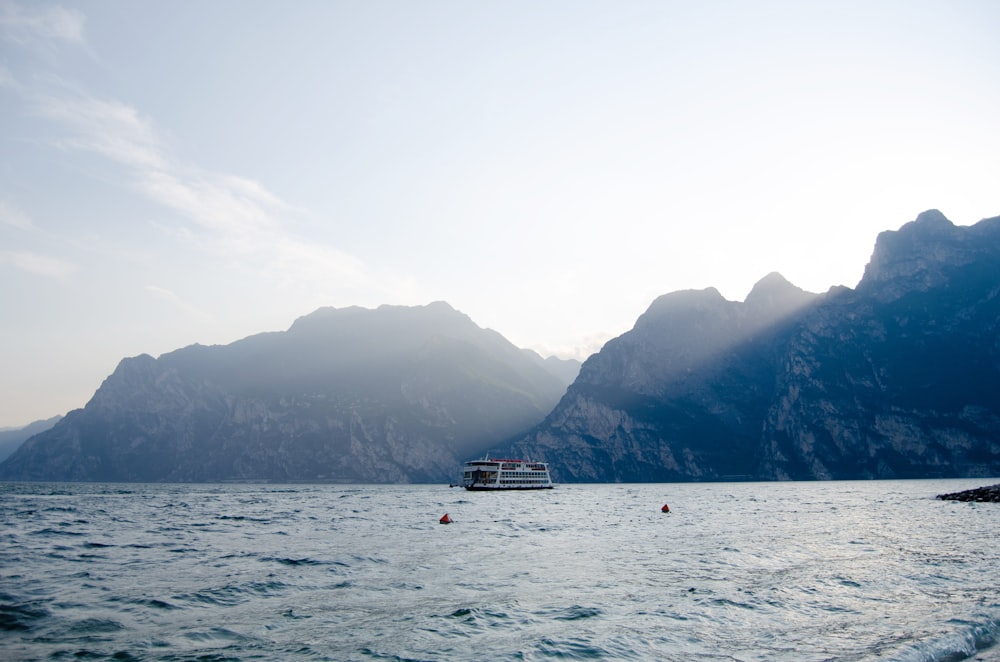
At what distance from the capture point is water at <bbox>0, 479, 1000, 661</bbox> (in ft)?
69.9

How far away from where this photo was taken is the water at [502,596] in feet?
69.9

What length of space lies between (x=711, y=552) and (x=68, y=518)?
75.2 meters

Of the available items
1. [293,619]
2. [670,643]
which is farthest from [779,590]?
[293,619]

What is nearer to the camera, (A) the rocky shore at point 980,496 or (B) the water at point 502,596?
(B) the water at point 502,596

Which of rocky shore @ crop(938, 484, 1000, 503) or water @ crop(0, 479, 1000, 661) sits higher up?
water @ crop(0, 479, 1000, 661)

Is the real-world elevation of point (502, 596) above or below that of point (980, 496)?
above

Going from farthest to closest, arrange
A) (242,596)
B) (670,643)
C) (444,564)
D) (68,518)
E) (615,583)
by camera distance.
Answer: (68,518) → (444,564) → (615,583) → (242,596) → (670,643)

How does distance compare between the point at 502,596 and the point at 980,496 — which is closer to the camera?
the point at 502,596

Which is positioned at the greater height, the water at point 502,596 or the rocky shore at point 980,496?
the water at point 502,596

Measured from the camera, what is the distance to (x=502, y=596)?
29625mm

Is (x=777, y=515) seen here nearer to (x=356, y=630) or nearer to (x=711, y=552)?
(x=711, y=552)

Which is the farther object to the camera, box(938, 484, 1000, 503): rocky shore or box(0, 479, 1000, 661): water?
box(938, 484, 1000, 503): rocky shore

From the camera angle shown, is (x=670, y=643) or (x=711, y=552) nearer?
(x=670, y=643)

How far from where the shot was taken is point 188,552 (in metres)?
44.4
